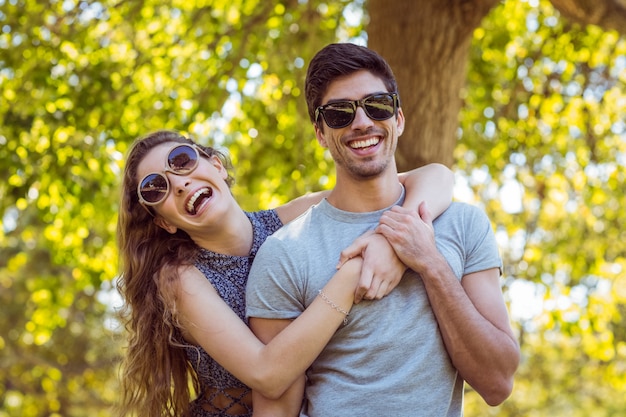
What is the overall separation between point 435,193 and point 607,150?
5.92 metres

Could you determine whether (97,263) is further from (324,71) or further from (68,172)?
(324,71)

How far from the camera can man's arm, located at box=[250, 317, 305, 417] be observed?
3.01 m

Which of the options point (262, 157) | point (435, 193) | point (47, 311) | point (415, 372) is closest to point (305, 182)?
point (262, 157)

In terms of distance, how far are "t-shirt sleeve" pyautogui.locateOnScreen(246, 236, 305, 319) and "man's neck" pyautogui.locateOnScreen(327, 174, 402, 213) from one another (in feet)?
1.10

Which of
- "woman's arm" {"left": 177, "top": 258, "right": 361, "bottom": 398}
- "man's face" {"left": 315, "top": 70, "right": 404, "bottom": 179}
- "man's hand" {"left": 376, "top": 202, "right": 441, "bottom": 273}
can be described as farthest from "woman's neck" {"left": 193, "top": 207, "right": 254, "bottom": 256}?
"man's hand" {"left": 376, "top": 202, "right": 441, "bottom": 273}

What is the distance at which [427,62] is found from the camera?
5.14 m

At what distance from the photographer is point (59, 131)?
6.82 m

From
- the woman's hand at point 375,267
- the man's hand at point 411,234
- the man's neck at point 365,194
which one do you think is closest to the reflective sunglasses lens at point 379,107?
the man's neck at point 365,194

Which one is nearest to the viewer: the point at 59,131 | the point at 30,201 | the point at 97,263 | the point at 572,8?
Result: the point at 572,8

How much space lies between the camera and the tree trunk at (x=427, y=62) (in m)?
5.09

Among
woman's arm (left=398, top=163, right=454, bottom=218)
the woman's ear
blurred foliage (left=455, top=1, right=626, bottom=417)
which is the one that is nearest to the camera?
woman's arm (left=398, top=163, right=454, bottom=218)

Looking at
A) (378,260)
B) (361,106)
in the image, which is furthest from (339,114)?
(378,260)

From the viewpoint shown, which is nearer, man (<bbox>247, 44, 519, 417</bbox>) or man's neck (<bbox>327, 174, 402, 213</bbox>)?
man (<bbox>247, 44, 519, 417</bbox>)

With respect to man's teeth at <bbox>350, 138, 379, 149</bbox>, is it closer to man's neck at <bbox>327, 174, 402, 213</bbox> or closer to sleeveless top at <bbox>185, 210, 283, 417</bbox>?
man's neck at <bbox>327, 174, 402, 213</bbox>
